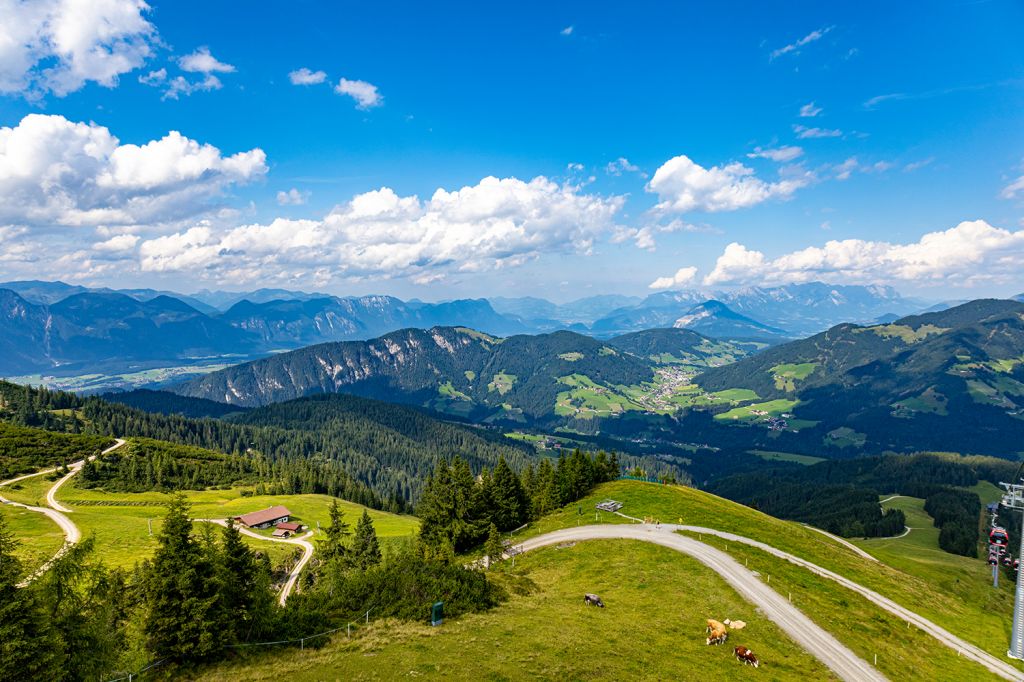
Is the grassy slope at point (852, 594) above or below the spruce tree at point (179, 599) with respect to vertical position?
below

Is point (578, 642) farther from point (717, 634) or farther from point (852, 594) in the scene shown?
point (852, 594)

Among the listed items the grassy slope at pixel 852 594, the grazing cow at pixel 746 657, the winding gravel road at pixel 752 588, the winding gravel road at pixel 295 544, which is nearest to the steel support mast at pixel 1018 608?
the grassy slope at pixel 852 594

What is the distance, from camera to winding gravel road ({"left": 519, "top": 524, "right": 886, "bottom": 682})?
41.0m

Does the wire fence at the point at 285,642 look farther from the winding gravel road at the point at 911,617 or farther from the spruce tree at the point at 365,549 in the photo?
the winding gravel road at the point at 911,617

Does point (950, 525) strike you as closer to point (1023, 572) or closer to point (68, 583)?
Answer: point (1023, 572)

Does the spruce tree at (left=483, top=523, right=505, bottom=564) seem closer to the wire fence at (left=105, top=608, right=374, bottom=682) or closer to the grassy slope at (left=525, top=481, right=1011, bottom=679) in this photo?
the grassy slope at (left=525, top=481, right=1011, bottom=679)

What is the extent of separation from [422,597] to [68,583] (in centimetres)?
2541

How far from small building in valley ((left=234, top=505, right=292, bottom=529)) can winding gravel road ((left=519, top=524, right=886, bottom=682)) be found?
75905mm

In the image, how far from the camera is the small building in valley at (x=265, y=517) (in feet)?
380

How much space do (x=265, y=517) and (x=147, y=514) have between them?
2736 centimetres

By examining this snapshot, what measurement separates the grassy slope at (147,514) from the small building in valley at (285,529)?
4711 mm

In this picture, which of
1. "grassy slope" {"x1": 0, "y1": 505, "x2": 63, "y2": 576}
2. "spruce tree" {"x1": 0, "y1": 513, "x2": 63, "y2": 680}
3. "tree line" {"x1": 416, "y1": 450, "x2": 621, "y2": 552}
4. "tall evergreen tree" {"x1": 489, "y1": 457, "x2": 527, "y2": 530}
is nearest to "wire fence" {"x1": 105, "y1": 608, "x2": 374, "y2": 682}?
"spruce tree" {"x1": 0, "y1": 513, "x2": 63, "y2": 680}

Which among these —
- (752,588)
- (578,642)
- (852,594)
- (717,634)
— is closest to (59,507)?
(578,642)

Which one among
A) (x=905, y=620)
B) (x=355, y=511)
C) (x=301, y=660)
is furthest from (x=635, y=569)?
(x=355, y=511)
